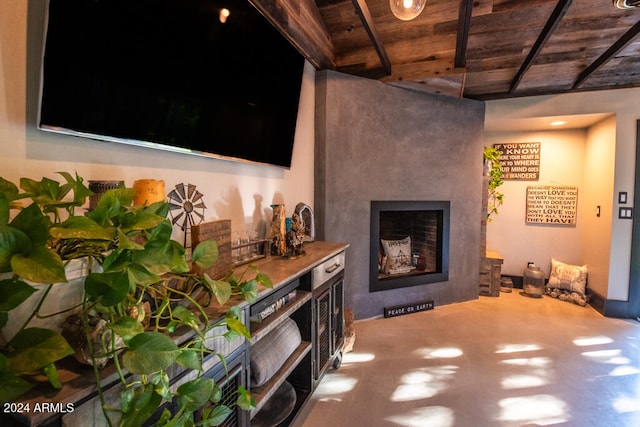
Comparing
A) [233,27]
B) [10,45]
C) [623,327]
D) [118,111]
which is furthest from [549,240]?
[10,45]

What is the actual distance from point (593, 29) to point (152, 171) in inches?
132

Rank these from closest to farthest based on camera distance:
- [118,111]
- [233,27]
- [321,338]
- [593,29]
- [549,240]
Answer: [118,111], [233,27], [321,338], [593,29], [549,240]

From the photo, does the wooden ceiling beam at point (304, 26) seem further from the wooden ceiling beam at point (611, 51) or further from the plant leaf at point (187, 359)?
the wooden ceiling beam at point (611, 51)

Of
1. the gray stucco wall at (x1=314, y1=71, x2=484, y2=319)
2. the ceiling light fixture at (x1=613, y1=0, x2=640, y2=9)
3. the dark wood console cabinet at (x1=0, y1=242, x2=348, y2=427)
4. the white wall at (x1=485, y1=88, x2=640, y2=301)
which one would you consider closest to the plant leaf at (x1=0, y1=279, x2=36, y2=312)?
the dark wood console cabinet at (x1=0, y1=242, x2=348, y2=427)

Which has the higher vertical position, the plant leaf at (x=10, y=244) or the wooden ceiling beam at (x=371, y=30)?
the wooden ceiling beam at (x=371, y=30)

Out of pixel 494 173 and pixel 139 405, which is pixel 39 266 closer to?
pixel 139 405

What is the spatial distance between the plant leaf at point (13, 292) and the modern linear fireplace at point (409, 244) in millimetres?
2786

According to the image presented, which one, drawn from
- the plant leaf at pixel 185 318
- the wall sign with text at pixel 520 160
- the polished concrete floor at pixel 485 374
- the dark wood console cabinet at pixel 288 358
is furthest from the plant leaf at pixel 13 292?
the wall sign with text at pixel 520 160

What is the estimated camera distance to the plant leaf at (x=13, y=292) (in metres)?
0.55

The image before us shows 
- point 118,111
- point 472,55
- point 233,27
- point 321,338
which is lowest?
point 321,338

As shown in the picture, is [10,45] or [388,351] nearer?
[10,45]

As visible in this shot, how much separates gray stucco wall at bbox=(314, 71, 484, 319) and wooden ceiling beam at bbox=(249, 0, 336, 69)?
182 millimetres

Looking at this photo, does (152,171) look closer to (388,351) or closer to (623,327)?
(388,351)

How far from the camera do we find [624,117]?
Answer: 3.25m
